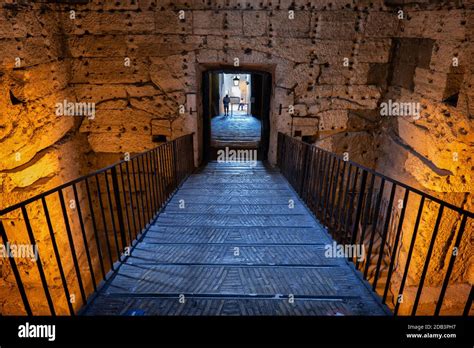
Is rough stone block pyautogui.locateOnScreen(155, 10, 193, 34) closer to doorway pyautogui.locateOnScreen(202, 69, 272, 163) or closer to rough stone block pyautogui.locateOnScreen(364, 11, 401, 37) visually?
doorway pyautogui.locateOnScreen(202, 69, 272, 163)

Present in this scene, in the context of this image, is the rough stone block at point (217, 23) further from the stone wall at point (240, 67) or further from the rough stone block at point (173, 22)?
the rough stone block at point (173, 22)

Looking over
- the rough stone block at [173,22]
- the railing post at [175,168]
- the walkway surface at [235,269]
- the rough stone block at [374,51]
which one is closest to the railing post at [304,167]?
the walkway surface at [235,269]

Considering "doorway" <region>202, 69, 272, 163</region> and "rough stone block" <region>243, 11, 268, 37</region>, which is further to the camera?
"doorway" <region>202, 69, 272, 163</region>

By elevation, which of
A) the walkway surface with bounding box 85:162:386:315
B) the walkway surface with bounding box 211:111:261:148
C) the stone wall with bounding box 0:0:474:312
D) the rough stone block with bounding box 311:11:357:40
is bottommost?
the walkway surface with bounding box 211:111:261:148

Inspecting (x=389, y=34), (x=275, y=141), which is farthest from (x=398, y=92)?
(x=275, y=141)

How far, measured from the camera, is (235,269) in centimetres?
326

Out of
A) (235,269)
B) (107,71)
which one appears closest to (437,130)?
(235,269)

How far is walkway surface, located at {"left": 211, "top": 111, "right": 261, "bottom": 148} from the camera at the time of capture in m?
9.59

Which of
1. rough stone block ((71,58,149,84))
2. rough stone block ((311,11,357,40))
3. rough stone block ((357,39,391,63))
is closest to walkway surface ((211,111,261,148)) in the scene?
rough stone block ((71,58,149,84))

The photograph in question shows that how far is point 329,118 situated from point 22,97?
Result: 6.54m

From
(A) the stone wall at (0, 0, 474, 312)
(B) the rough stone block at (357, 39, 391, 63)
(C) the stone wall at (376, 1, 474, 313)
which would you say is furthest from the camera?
(B) the rough stone block at (357, 39, 391, 63)

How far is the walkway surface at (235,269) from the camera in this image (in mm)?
2662

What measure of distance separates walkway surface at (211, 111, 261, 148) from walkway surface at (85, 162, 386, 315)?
178 inches

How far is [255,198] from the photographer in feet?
18.4
